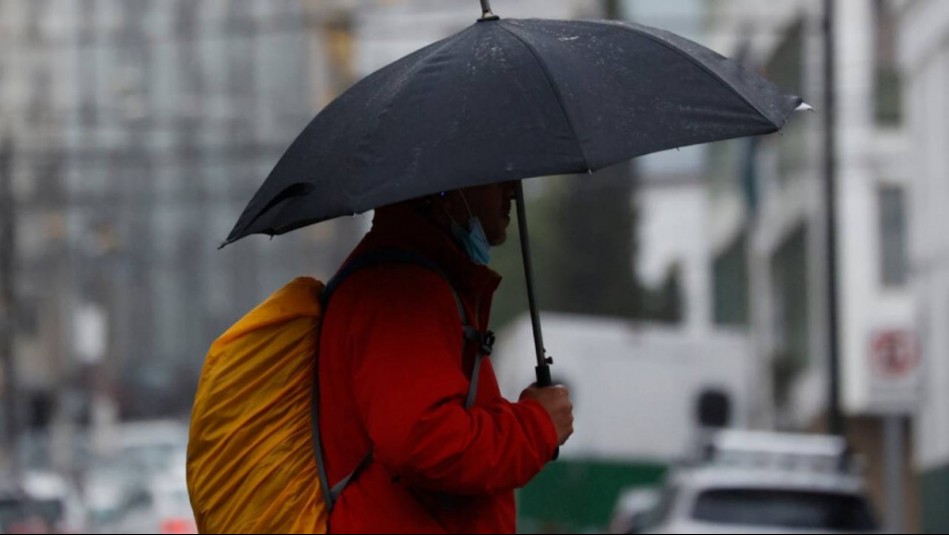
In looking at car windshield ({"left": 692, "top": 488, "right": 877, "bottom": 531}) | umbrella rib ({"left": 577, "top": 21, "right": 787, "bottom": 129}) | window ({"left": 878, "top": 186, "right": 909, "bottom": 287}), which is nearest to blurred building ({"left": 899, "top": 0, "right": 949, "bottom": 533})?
window ({"left": 878, "top": 186, "right": 909, "bottom": 287})

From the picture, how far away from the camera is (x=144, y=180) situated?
51.9 metres

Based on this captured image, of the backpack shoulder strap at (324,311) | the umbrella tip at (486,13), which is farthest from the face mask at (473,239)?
the umbrella tip at (486,13)

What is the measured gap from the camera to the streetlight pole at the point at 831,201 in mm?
21406

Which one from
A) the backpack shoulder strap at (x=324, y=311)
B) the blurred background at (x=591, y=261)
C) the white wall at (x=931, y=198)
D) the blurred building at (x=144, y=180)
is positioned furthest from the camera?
the blurred building at (x=144, y=180)

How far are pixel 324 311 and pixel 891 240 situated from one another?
126 feet

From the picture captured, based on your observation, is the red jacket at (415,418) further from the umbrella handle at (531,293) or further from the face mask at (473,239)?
the umbrella handle at (531,293)

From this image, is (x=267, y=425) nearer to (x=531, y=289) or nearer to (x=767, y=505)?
(x=531, y=289)

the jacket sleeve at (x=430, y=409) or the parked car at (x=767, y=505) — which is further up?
the jacket sleeve at (x=430, y=409)

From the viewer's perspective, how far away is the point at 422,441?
351 cm

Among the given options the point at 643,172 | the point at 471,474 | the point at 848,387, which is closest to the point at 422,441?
the point at 471,474

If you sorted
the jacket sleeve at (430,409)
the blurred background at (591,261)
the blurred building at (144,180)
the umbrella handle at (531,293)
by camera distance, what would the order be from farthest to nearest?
the blurred building at (144,180), the blurred background at (591,261), the umbrella handle at (531,293), the jacket sleeve at (430,409)

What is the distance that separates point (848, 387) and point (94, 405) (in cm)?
2267

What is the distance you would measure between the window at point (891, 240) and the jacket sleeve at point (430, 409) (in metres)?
37.9


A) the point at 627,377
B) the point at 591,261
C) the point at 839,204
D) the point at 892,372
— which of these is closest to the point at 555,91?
the point at 892,372
